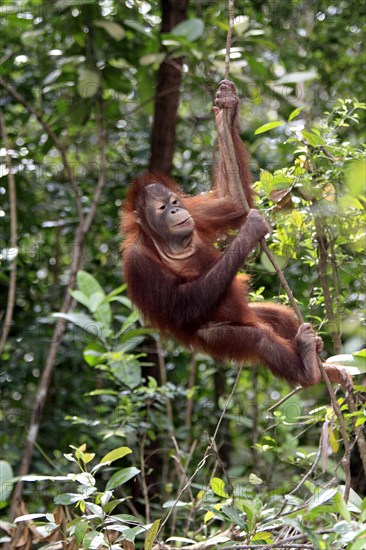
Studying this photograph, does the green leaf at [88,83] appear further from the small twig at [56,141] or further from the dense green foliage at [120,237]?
the small twig at [56,141]

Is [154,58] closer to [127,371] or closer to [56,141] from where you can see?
[56,141]

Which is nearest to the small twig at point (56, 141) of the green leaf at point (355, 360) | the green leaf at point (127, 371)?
the green leaf at point (127, 371)

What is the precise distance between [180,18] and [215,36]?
1.61 ft

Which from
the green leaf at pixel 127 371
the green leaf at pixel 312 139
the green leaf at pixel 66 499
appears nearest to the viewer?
the green leaf at pixel 66 499

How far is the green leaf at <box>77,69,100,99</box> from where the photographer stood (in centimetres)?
393

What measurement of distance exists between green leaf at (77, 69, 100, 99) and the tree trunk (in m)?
0.37

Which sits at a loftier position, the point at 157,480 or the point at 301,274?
the point at 301,274

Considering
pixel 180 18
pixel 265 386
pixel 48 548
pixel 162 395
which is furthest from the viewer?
pixel 265 386

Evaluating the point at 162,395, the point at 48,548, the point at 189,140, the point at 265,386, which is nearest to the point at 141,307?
the point at 162,395

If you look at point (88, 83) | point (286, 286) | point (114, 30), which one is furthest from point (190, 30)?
point (286, 286)

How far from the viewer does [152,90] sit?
420cm

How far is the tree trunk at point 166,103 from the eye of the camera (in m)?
4.20

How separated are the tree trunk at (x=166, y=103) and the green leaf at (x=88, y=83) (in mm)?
369

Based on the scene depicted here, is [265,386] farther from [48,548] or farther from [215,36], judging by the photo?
[48,548]
